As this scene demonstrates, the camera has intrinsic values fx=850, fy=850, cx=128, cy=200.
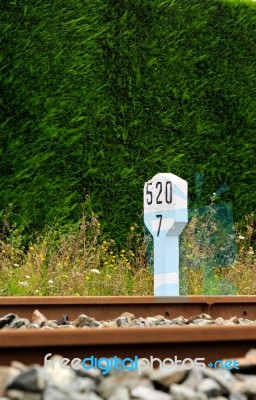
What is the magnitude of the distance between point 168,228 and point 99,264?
2162mm

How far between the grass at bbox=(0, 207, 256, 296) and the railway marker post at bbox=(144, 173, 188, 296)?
1229mm

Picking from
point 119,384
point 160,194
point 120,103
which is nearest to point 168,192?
point 160,194

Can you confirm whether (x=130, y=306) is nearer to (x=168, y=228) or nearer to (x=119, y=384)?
(x=168, y=228)

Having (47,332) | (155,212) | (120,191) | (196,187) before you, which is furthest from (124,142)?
(47,332)

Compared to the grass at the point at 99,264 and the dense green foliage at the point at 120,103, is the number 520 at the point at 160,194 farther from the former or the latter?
the dense green foliage at the point at 120,103

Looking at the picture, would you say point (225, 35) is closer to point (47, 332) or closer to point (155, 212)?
point (155, 212)

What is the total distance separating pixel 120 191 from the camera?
8680mm

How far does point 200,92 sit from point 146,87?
2.53 ft

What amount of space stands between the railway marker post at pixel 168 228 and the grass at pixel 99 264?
4.03ft

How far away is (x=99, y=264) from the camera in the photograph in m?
7.84

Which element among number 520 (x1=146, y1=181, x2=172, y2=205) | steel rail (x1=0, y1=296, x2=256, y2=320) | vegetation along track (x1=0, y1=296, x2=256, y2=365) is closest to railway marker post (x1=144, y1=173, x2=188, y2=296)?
number 520 (x1=146, y1=181, x2=172, y2=205)

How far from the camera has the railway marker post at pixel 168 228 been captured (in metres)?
5.79

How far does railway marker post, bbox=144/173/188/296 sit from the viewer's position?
5.79 metres

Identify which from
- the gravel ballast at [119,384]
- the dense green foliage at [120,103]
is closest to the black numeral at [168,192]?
the dense green foliage at [120,103]
